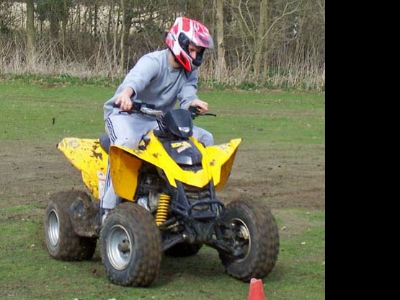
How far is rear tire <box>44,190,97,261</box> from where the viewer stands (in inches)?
285

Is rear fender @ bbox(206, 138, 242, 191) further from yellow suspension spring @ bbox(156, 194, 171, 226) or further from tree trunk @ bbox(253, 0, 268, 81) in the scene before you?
tree trunk @ bbox(253, 0, 268, 81)

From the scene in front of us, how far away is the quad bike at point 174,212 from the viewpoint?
20.8ft

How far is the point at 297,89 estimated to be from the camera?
27.0 meters

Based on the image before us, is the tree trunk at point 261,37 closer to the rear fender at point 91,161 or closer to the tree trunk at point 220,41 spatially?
the tree trunk at point 220,41

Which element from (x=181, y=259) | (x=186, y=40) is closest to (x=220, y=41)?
(x=181, y=259)

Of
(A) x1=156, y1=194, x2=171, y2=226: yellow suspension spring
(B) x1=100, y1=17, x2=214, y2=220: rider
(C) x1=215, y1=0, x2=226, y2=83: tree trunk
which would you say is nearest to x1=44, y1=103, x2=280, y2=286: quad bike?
(A) x1=156, y1=194, x2=171, y2=226: yellow suspension spring

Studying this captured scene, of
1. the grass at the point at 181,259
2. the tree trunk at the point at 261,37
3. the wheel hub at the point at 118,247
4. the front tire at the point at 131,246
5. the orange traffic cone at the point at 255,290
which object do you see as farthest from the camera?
the tree trunk at the point at 261,37

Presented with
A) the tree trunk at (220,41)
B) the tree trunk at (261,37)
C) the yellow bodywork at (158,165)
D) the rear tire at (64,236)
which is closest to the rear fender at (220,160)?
the yellow bodywork at (158,165)

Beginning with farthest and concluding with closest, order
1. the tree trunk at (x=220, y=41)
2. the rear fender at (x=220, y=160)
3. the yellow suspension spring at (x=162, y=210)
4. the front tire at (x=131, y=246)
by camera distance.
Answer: the tree trunk at (x=220, y=41) → the rear fender at (x=220, y=160) → the yellow suspension spring at (x=162, y=210) → the front tire at (x=131, y=246)

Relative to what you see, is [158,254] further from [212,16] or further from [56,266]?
[212,16]
